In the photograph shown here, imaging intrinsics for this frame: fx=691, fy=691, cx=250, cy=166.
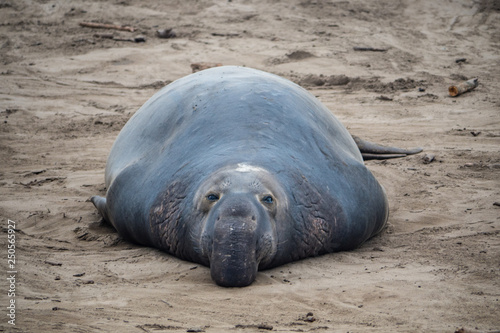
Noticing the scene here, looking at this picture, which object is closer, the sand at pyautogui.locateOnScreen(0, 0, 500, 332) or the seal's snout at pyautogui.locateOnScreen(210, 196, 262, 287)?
the sand at pyautogui.locateOnScreen(0, 0, 500, 332)

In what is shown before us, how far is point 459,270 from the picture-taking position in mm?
3928

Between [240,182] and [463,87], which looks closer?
[240,182]

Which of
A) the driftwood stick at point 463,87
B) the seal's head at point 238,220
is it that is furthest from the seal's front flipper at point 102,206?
the driftwood stick at point 463,87

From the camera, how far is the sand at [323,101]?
10.9 ft

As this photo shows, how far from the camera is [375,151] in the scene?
6688 mm

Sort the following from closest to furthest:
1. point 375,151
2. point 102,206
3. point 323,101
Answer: point 102,206 → point 375,151 → point 323,101

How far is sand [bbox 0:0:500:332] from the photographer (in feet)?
10.9

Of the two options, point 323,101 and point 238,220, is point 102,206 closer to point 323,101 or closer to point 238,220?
point 238,220

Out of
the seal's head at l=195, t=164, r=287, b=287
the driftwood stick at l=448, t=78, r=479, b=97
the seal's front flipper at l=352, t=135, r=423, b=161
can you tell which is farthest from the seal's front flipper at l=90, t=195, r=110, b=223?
the driftwood stick at l=448, t=78, r=479, b=97

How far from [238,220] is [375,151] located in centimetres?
331

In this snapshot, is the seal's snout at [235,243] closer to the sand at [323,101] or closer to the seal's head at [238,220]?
the seal's head at [238,220]

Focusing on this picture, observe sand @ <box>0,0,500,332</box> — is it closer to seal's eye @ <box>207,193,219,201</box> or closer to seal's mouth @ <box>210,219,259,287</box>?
seal's mouth @ <box>210,219,259,287</box>

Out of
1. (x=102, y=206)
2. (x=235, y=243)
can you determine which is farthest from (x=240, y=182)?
(x=102, y=206)

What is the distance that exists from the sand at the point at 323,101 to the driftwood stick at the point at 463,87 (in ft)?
0.45
